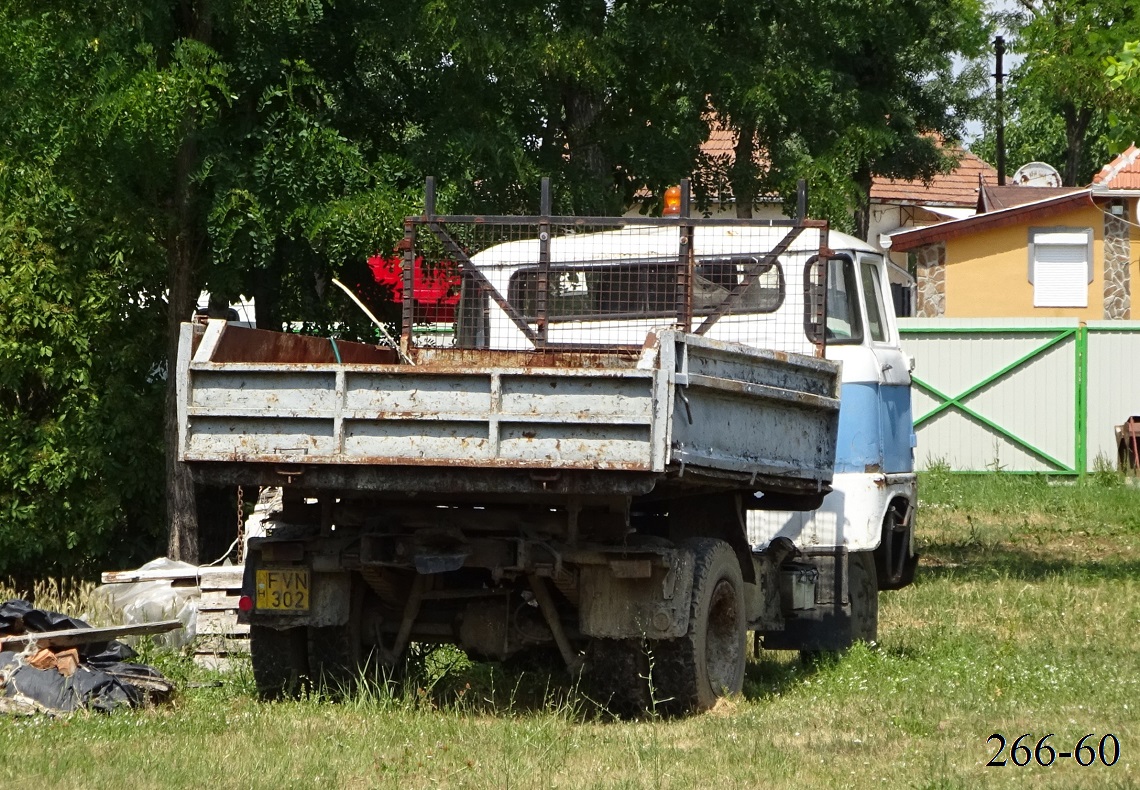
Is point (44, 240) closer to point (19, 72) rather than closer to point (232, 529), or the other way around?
point (19, 72)

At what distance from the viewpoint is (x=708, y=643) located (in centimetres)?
829

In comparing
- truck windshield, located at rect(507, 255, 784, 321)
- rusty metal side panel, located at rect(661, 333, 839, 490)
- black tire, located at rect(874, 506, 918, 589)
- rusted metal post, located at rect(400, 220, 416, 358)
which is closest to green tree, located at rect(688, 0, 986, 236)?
black tire, located at rect(874, 506, 918, 589)

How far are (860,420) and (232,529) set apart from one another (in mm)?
6386

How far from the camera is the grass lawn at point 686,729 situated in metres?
6.32

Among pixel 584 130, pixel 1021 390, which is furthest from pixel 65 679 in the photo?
pixel 1021 390

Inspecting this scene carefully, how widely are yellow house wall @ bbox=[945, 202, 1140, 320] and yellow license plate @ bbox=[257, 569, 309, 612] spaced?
2418cm

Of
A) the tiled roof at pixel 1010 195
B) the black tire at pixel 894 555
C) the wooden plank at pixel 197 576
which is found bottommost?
the wooden plank at pixel 197 576

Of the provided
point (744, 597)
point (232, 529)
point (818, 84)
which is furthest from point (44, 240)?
point (744, 597)

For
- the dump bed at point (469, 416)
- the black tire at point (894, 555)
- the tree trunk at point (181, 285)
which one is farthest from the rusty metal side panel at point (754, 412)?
the tree trunk at point (181, 285)

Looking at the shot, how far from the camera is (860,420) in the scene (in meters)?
9.84

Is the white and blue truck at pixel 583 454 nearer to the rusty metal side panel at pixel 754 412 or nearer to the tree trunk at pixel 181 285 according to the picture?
the rusty metal side panel at pixel 754 412

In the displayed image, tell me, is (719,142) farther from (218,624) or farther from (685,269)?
(218,624)

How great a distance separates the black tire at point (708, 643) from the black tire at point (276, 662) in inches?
72.1

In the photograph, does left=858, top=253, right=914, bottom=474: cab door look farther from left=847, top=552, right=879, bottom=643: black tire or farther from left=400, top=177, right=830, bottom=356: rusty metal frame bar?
left=400, top=177, right=830, bottom=356: rusty metal frame bar
